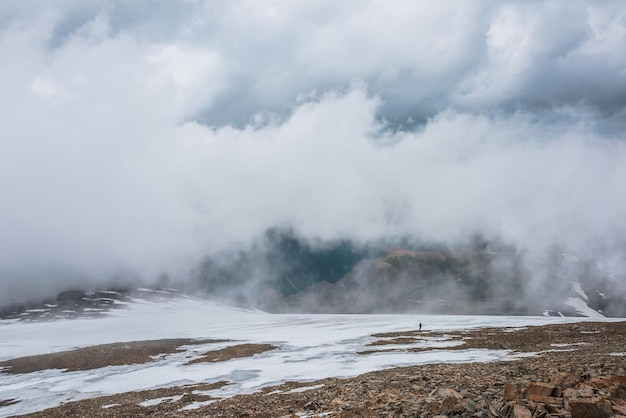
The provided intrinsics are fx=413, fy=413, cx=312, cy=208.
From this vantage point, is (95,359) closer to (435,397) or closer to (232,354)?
(232,354)

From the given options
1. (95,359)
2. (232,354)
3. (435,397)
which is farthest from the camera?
(95,359)

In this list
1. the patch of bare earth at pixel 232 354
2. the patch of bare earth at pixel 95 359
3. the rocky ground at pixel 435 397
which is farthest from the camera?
the patch of bare earth at pixel 95 359

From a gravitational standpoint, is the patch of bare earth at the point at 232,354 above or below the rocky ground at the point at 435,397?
below

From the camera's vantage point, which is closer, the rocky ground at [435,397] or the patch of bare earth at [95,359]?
the rocky ground at [435,397]

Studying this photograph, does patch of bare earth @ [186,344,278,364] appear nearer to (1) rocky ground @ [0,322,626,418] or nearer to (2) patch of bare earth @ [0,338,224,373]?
(2) patch of bare earth @ [0,338,224,373]

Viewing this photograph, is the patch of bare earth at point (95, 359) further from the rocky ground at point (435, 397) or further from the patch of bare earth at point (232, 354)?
the rocky ground at point (435, 397)

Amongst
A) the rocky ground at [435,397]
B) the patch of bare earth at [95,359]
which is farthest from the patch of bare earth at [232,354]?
the rocky ground at [435,397]

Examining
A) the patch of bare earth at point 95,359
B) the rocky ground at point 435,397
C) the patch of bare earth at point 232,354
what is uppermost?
the rocky ground at point 435,397

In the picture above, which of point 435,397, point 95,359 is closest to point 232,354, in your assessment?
point 95,359

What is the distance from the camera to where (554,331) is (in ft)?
193

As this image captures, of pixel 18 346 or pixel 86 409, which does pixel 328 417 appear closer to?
pixel 86 409

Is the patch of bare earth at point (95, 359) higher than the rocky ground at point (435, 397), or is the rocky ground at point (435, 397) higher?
the rocky ground at point (435, 397)

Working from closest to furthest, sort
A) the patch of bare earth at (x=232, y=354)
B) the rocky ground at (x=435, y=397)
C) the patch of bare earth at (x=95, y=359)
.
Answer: the rocky ground at (x=435, y=397) < the patch of bare earth at (x=232, y=354) < the patch of bare earth at (x=95, y=359)

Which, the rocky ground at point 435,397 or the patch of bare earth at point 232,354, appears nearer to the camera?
the rocky ground at point 435,397
